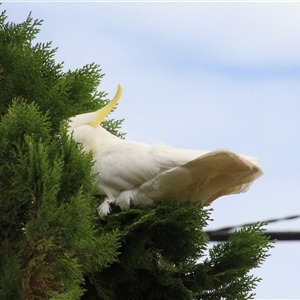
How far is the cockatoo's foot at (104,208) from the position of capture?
2.50 m

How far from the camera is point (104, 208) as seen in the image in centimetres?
252

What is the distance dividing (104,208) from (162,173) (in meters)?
0.23

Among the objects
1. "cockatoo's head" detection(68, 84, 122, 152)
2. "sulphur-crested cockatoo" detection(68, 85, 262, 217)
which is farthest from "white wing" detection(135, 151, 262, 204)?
"cockatoo's head" detection(68, 84, 122, 152)

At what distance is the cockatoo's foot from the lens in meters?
2.50

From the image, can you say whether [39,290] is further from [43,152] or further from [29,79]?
[29,79]

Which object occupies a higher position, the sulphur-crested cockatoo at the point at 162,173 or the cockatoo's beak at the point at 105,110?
the cockatoo's beak at the point at 105,110

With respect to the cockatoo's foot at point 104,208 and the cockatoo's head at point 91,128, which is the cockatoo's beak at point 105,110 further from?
the cockatoo's foot at point 104,208

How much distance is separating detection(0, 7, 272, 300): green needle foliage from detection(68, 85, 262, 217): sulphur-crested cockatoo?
4 cm

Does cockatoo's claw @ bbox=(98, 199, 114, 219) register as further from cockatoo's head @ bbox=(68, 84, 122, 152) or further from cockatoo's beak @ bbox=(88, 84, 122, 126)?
cockatoo's beak @ bbox=(88, 84, 122, 126)

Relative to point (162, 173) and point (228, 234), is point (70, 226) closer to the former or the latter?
point (162, 173)

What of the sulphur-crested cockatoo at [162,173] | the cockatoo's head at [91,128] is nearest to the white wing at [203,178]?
the sulphur-crested cockatoo at [162,173]

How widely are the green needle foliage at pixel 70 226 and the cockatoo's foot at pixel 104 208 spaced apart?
0.02 m

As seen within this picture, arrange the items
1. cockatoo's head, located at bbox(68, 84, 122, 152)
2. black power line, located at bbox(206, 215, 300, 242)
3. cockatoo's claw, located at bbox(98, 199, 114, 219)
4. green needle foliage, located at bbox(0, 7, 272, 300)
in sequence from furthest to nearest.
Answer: cockatoo's head, located at bbox(68, 84, 122, 152), cockatoo's claw, located at bbox(98, 199, 114, 219), black power line, located at bbox(206, 215, 300, 242), green needle foliage, located at bbox(0, 7, 272, 300)

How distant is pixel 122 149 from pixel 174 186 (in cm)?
25
